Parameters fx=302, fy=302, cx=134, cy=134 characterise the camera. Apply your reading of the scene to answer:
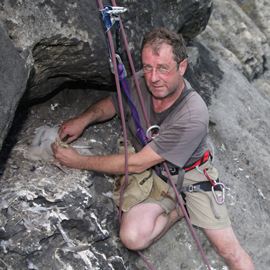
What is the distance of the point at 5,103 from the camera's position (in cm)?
223

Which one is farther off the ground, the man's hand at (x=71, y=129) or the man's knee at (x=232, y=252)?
the man's hand at (x=71, y=129)

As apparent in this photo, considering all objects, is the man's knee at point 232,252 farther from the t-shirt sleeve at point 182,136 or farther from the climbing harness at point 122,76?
the t-shirt sleeve at point 182,136

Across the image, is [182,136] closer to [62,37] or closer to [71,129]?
[71,129]

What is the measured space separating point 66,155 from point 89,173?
32cm

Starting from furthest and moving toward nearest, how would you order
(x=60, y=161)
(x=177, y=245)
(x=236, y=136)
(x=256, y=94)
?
(x=256, y=94) → (x=236, y=136) → (x=177, y=245) → (x=60, y=161)

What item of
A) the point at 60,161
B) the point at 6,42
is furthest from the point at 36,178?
the point at 6,42

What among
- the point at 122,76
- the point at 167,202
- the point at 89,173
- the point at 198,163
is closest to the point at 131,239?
the point at 167,202

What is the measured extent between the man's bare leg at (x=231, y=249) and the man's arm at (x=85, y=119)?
1.81 m

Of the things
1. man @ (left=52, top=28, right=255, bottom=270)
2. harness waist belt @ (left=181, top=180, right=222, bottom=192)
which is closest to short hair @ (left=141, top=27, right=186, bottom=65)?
man @ (left=52, top=28, right=255, bottom=270)

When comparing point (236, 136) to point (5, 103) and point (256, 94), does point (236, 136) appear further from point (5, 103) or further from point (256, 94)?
point (5, 103)

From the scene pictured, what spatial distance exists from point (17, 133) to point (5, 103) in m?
1.26

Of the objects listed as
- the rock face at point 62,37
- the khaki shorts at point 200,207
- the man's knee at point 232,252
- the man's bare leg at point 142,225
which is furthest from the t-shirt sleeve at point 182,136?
the man's knee at point 232,252

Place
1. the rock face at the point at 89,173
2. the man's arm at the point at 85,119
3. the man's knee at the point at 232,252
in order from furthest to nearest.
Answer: the man's arm at the point at 85,119
the man's knee at the point at 232,252
the rock face at the point at 89,173

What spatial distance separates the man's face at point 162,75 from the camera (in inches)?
111
